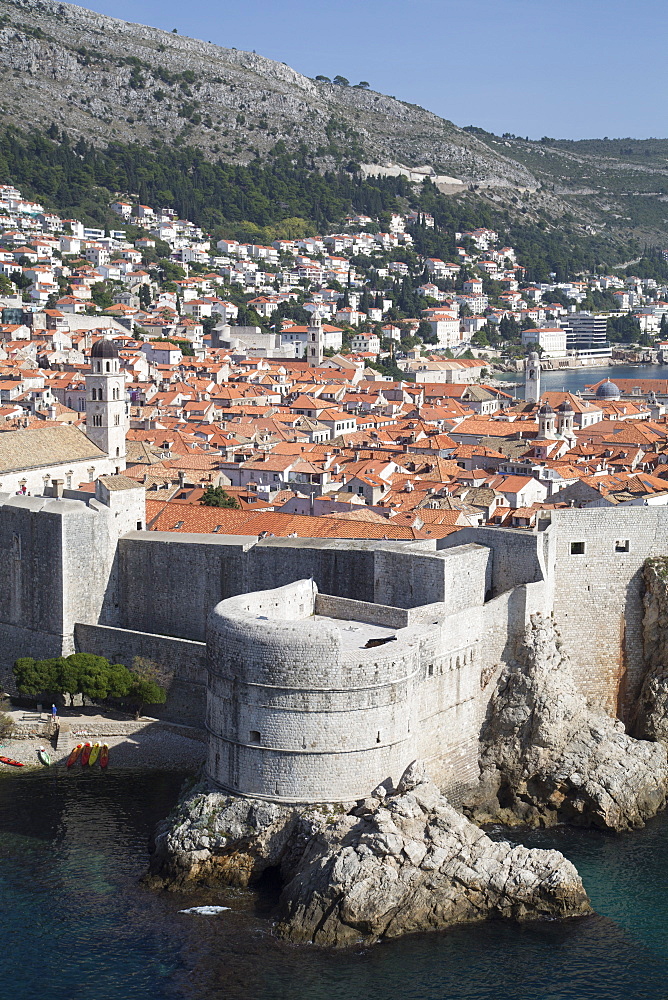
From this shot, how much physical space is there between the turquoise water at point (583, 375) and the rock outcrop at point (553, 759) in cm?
10223

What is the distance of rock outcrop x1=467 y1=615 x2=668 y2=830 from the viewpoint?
24156 millimetres

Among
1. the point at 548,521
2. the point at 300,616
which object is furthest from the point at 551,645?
the point at 300,616

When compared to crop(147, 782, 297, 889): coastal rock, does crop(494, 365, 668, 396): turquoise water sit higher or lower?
higher

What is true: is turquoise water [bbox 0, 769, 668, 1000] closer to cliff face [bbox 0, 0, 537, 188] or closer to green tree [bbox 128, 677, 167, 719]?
green tree [bbox 128, 677, 167, 719]

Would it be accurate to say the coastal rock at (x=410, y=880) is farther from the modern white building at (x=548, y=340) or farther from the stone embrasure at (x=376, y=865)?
the modern white building at (x=548, y=340)

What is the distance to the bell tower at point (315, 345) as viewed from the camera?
114 meters

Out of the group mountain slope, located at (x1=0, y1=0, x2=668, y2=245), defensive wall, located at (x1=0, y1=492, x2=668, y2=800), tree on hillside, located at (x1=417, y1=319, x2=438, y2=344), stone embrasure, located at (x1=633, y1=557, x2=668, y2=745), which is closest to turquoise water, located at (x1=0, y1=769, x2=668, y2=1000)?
defensive wall, located at (x1=0, y1=492, x2=668, y2=800)

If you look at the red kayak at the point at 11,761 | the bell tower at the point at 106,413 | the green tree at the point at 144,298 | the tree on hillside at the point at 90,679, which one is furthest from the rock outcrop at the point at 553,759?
the green tree at the point at 144,298

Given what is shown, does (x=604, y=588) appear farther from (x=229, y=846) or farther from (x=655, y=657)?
(x=229, y=846)

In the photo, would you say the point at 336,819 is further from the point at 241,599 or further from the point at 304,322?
the point at 304,322

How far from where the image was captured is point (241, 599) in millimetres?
23938

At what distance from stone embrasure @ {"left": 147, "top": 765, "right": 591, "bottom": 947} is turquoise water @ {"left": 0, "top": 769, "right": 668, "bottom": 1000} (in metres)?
0.32

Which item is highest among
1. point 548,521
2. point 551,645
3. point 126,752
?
point 548,521

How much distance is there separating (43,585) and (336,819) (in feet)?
35.3
